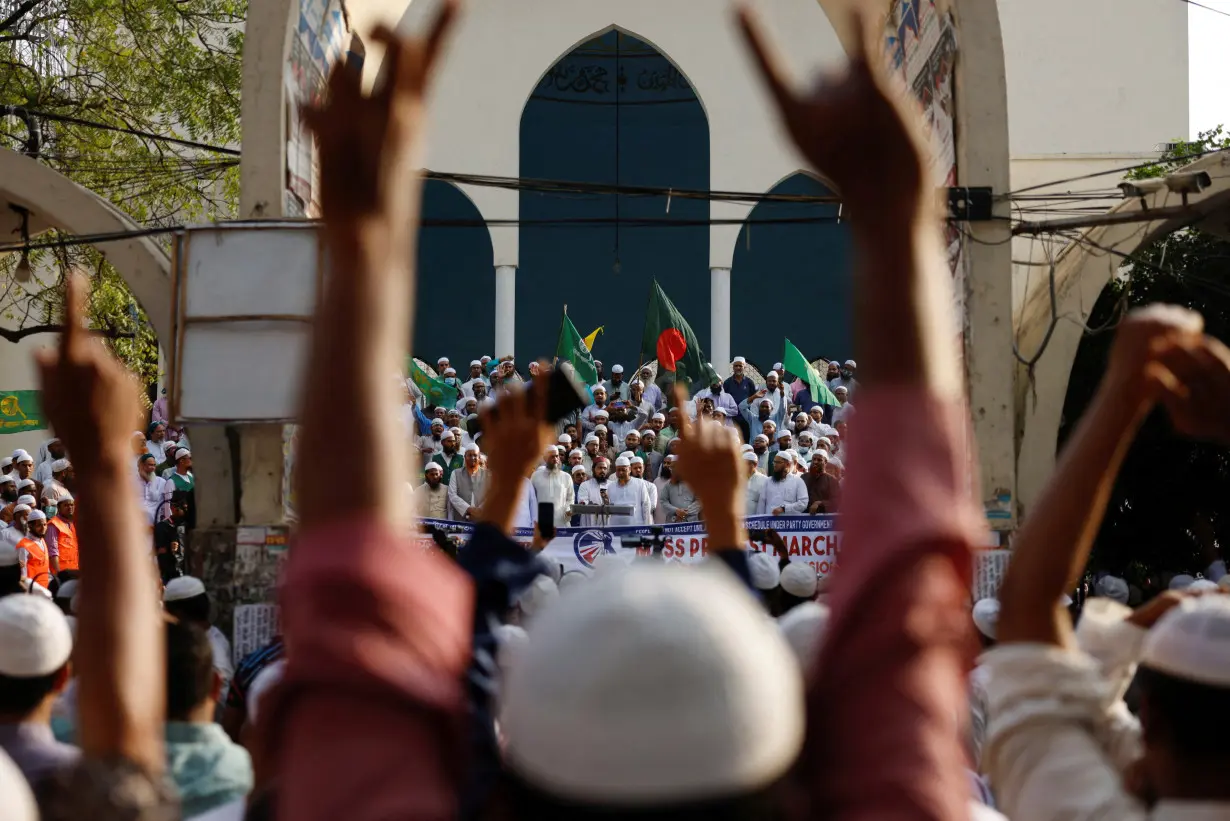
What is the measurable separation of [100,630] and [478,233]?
70.5 ft

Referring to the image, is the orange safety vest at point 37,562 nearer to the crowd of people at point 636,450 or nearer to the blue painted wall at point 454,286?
the crowd of people at point 636,450

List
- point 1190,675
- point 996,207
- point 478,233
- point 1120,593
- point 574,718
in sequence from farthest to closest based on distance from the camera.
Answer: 1. point 478,233
2. point 996,207
3. point 1120,593
4. point 1190,675
5. point 574,718

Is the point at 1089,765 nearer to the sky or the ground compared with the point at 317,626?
nearer to the ground

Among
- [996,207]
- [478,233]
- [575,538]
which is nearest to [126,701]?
[575,538]

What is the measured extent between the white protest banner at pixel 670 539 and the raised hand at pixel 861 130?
880cm

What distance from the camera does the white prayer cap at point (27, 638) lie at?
2.72m

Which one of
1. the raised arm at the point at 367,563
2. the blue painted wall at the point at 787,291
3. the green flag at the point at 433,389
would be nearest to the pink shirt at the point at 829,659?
the raised arm at the point at 367,563

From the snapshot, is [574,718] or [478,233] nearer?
[574,718]

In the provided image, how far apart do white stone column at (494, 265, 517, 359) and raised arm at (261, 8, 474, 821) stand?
20.9m

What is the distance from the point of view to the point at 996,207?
10.1m

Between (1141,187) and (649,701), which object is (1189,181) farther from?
(649,701)

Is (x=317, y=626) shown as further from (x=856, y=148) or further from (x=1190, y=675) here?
(x=1190, y=675)

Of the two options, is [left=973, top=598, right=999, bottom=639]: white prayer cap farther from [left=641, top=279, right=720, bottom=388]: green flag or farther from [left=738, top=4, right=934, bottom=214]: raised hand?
[left=641, top=279, right=720, bottom=388]: green flag

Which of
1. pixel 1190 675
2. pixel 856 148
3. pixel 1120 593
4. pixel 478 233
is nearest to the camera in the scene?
pixel 856 148
